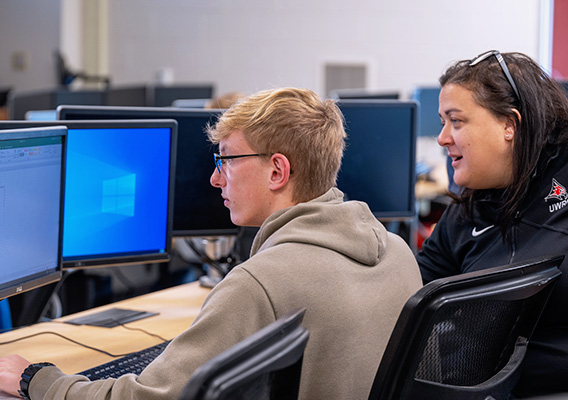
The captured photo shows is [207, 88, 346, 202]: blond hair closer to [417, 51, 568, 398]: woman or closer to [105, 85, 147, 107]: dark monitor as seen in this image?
[417, 51, 568, 398]: woman

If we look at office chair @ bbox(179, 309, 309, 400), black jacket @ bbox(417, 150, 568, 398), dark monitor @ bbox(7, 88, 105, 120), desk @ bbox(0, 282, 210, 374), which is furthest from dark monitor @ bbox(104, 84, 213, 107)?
office chair @ bbox(179, 309, 309, 400)

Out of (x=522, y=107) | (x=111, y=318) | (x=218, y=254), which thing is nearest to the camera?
(x=522, y=107)

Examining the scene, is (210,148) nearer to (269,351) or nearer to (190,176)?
(190,176)

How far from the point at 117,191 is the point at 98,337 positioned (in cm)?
35

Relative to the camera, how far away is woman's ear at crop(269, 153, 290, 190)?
1254 mm

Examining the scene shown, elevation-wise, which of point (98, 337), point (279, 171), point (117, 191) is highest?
point (279, 171)

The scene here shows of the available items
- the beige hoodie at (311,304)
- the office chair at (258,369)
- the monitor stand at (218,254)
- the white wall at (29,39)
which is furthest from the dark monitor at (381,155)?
the white wall at (29,39)

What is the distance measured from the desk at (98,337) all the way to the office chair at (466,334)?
768mm

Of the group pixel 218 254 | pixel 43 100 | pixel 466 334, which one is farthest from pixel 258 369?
pixel 43 100

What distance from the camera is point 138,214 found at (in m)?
1.82

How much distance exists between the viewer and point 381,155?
7.70 ft

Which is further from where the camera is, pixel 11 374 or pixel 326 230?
pixel 11 374

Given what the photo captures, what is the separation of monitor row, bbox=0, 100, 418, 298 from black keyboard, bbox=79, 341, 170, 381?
8.9 inches

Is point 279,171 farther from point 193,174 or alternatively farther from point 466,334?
point 193,174
